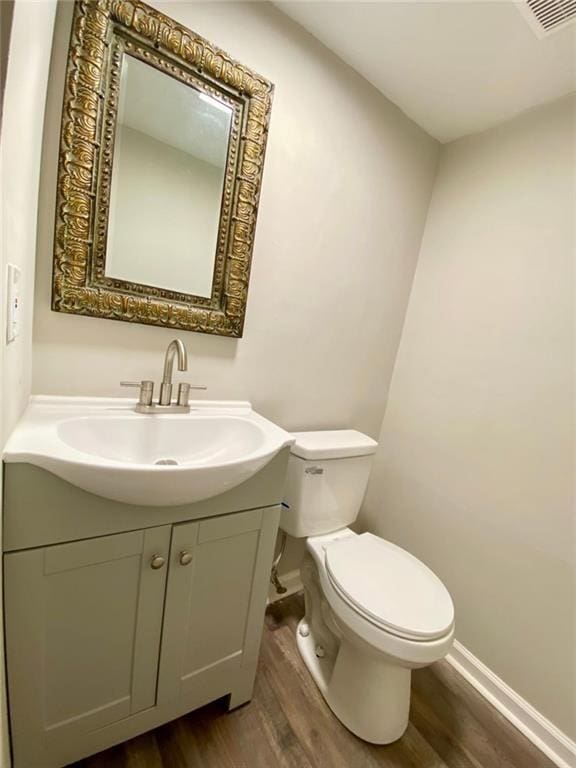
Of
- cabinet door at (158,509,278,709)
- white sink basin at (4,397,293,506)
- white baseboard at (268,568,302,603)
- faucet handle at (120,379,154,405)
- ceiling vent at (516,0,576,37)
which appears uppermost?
ceiling vent at (516,0,576,37)

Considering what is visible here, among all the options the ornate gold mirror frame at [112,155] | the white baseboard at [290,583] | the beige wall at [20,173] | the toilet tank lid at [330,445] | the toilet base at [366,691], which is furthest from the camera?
the white baseboard at [290,583]

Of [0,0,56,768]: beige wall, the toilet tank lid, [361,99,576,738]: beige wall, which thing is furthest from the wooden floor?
the toilet tank lid

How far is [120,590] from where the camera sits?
0.78 meters

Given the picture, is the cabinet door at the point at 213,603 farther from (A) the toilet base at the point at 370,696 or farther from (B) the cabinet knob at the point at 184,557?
(A) the toilet base at the point at 370,696

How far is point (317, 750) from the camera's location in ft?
3.26

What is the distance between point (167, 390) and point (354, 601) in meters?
0.85

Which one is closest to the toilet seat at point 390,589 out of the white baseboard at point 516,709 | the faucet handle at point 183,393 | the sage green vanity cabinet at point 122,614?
the sage green vanity cabinet at point 122,614

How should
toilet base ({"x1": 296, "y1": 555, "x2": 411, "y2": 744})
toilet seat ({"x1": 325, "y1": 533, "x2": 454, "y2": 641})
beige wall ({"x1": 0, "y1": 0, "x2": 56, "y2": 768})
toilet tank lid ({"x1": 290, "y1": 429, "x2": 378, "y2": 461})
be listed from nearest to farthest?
beige wall ({"x1": 0, "y1": 0, "x2": 56, "y2": 768}) → toilet seat ({"x1": 325, "y1": 533, "x2": 454, "y2": 641}) → toilet base ({"x1": 296, "y1": 555, "x2": 411, "y2": 744}) → toilet tank lid ({"x1": 290, "y1": 429, "x2": 378, "y2": 461})

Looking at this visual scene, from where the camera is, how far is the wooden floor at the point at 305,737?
0.94 m

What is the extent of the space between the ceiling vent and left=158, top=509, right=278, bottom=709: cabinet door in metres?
1.54

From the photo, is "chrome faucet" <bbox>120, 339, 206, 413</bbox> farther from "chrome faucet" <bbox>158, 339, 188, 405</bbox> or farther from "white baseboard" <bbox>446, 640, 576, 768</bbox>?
"white baseboard" <bbox>446, 640, 576, 768</bbox>

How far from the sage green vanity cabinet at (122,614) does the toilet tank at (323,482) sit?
0.87 ft

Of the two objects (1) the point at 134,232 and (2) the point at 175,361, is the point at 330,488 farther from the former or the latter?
(1) the point at 134,232

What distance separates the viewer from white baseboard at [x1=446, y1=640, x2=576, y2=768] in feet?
3.51
